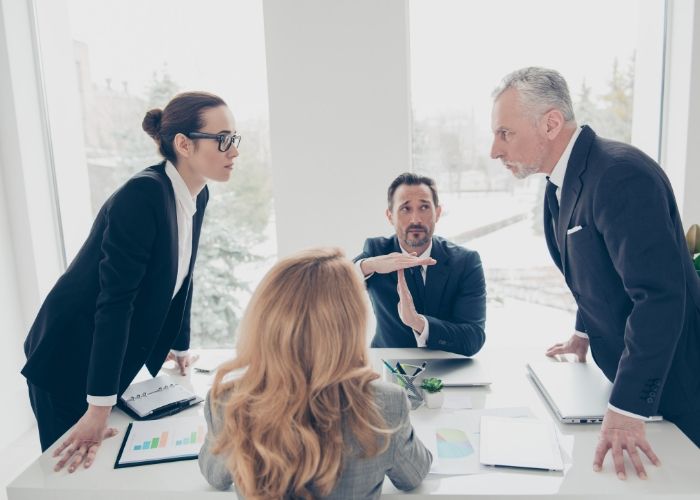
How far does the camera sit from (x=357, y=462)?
4.08 feet

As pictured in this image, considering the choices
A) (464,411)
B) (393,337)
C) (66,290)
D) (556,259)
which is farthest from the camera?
(393,337)

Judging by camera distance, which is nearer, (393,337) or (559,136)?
(559,136)

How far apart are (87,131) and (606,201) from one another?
3.54 meters

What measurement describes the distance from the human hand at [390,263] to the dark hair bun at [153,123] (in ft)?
3.04

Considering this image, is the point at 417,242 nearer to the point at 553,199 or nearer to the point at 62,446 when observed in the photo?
the point at 553,199

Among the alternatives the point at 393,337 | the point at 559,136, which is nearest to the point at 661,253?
the point at 559,136

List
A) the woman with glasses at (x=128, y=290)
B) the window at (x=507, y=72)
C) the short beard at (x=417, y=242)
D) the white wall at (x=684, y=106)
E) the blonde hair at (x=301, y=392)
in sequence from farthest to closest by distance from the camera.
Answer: the window at (x=507, y=72) < the white wall at (x=684, y=106) < the short beard at (x=417, y=242) < the woman with glasses at (x=128, y=290) < the blonde hair at (x=301, y=392)

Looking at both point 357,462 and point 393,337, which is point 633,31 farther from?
point 357,462

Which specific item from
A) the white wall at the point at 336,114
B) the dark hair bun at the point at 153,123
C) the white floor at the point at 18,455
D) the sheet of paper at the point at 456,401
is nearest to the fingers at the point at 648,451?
the sheet of paper at the point at 456,401

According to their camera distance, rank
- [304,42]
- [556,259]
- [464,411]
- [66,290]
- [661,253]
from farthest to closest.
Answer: [304,42]
[556,259]
[66,290]
[464,411]
[661,253]

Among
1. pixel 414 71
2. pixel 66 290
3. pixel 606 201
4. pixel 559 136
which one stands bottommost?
pixel 66 290

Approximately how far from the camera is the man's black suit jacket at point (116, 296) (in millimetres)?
1706

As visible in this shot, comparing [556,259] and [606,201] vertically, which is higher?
[606,201]

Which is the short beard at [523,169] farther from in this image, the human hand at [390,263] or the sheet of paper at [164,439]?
the sheet of paper at [164,439]
